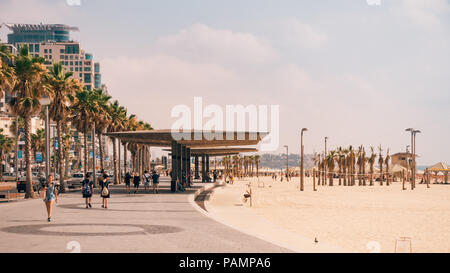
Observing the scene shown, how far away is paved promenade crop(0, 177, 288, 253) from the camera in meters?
12.1

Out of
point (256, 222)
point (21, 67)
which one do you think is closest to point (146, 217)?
point (256, 222)

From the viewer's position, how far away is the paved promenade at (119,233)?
12.1 m

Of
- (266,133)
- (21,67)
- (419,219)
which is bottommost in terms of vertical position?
(419,219)

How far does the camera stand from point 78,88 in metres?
44.1

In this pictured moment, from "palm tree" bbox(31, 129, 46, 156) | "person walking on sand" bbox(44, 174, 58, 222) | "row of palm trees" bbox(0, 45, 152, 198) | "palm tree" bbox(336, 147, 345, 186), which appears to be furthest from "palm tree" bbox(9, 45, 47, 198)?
"palm tree" bbox(31, 129, 46, 156)

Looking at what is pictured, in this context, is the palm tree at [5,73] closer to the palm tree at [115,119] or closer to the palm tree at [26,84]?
the palm tree at [26,84]

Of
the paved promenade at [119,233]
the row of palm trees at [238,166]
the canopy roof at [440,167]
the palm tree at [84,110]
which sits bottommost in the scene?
the row of palm trees at [238,166]

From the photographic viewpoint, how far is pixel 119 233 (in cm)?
1463

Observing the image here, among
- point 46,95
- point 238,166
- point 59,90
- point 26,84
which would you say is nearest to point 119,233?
point 26,84

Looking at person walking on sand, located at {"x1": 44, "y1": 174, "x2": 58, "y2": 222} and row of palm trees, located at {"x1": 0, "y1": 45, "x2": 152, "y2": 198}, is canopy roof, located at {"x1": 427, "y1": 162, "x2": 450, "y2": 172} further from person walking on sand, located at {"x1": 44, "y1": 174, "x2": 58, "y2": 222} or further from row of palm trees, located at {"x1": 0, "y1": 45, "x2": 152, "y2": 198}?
person walking on sand, located at {"x1": 44, "y1": 174, "x2": 58, "y2": 222}

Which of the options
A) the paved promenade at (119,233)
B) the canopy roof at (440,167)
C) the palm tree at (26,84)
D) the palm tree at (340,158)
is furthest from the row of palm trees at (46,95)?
the canopy roof at (440,167)
